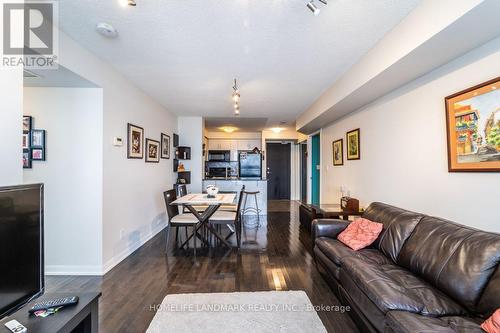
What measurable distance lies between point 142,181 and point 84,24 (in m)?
2.37

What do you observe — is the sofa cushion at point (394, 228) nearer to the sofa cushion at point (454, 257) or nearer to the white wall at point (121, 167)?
the sofa cushion at point (454, 257)

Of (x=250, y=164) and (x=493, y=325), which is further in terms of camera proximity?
(x=250, y=164)

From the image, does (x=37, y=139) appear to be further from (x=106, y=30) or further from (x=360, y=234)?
(x=360, y=234)

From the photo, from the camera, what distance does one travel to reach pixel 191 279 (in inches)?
104

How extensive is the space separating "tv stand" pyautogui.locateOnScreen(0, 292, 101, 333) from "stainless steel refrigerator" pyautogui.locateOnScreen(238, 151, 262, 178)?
21.3ft

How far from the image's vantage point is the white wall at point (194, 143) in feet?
19.2

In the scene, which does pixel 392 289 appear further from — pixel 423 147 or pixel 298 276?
pixel 423 147

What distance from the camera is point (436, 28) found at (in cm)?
172

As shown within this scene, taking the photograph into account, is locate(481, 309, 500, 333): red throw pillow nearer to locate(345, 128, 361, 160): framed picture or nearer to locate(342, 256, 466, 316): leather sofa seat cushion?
locate(342, 256, 466, 316): leather sofa seat cushion

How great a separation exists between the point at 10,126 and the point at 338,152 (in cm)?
470

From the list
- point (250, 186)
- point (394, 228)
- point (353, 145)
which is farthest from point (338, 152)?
point (394, 228)

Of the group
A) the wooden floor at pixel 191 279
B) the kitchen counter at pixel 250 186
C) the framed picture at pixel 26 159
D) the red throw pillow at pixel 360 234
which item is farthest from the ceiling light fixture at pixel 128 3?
the kitchen counter at pixel 250 186

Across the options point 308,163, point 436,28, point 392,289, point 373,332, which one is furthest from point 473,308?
point 308,163

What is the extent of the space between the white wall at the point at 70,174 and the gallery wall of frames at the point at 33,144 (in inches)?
1.5
